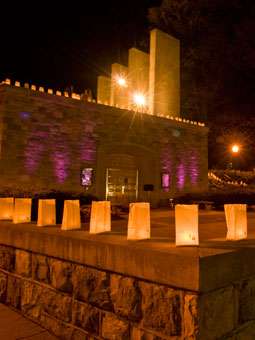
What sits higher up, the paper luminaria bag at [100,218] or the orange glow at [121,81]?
the orange glow at [121,81]

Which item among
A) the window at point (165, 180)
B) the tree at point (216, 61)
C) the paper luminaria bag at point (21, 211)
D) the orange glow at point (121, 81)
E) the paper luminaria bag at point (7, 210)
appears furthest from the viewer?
the tree at point (216, 61)

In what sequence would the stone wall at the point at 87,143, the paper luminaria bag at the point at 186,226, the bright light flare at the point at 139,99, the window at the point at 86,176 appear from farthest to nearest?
1. the bright light flare at the point at 139,99
2. the window at the point at 86,176
3. the stone wall at the point at 87,143
4. the paper luminaria bag at the point at 186,226

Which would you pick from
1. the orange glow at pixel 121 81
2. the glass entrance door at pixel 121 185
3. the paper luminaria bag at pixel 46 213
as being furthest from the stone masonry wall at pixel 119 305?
the orange glow at pixel 121 81

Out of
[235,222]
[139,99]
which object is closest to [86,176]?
[139,99]

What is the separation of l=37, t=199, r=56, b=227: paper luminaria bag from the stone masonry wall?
400 millimetres

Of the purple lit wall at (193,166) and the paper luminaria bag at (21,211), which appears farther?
the purple lit wall at (193,166)

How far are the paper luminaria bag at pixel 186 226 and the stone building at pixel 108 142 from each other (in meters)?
9.14

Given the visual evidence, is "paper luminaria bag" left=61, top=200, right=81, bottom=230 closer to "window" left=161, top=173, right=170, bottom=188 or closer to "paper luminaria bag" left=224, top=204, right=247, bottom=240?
"paper luminaria bag" left=224, top=204, right=247, bottom=240

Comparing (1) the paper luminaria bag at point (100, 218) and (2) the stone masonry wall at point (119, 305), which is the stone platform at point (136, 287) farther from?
(1) the paper luminaria bag at point (100, 218)

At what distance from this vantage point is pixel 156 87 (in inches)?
666

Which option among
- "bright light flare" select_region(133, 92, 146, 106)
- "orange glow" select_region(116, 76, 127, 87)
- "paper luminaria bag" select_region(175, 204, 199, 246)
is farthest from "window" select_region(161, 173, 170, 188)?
"paper luminaria bag" select_region(175, 204, 199, 246)

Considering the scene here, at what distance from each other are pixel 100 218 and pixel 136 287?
1001 millimetres

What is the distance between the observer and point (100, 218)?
3.08 metres

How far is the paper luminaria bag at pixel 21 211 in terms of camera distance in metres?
3.76
